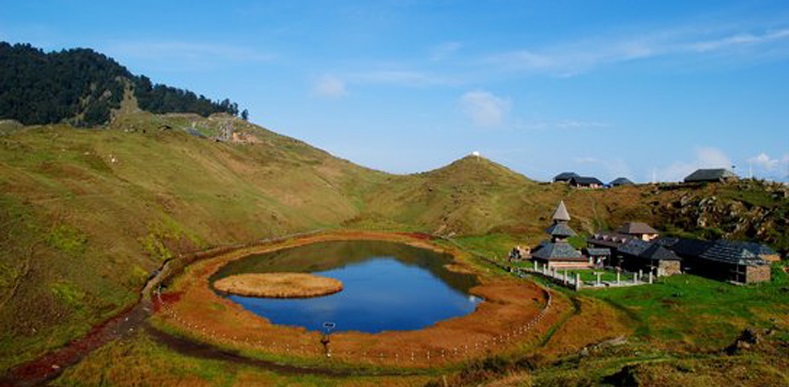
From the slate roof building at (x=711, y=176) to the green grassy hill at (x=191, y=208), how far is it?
242 inches

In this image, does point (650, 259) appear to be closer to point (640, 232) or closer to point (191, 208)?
point (640, 232)

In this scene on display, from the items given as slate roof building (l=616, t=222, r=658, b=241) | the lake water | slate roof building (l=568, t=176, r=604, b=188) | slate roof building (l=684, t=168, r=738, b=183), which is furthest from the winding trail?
slate roof building (l=568, t=176, r=604, b=188)

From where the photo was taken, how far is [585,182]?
485 feet

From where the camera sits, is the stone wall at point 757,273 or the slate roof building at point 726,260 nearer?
the stone wall at point 757,273

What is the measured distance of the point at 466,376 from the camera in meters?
33.0

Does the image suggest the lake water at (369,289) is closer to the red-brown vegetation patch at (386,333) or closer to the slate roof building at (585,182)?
the red-brown vegetation patch at (386,333)

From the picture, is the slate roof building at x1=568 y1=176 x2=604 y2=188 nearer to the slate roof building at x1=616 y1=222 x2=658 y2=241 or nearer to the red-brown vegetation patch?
the slate roof building at x1=616 y1=222 x2=658 y2=241

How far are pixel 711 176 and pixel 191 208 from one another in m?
104

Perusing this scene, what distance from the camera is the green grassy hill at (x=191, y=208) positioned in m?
50.3

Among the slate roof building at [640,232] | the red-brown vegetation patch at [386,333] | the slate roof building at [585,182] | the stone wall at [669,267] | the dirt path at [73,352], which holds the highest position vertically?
the slate roof building at [585,182]

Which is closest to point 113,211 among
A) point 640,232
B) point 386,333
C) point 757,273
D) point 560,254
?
point 386,333

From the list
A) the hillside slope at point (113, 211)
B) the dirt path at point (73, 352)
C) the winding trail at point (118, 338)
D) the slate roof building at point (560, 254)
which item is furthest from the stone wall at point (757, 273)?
the hillside slope at point (113, 211)

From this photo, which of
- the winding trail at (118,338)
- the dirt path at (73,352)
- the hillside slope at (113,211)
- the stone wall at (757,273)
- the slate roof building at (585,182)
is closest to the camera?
the dirt path at (73,352)

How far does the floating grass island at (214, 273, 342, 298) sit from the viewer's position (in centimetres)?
6278
